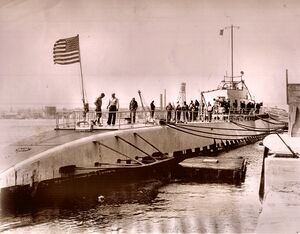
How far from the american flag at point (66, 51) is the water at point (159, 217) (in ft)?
5.09

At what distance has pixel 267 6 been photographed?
5504 millimetres

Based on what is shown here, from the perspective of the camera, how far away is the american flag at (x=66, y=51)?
700cm

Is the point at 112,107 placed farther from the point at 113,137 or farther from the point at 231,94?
the point at 231,94

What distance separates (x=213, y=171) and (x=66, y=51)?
488 cm

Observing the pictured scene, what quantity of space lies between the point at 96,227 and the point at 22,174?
1.83 meters

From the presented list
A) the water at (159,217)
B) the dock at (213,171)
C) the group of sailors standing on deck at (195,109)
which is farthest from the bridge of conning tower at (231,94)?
the water at (159,217)

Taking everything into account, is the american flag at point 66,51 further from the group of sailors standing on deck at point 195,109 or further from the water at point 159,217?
the group of sailors standing on deck at point 195,109

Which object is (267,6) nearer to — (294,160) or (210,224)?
(294,160)

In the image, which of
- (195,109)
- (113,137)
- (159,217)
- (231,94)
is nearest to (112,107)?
(113,137)

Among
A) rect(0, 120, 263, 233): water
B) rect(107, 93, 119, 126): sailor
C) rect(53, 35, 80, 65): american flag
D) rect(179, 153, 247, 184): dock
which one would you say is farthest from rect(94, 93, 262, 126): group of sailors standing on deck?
rect(0, 120, 263, 233): water

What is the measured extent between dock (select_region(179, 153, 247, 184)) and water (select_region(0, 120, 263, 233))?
1.39 meters

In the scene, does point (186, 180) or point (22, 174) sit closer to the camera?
point (22, 174)

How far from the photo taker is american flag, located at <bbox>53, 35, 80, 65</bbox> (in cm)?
700

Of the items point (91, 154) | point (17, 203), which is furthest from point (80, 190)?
point (17, 203)
